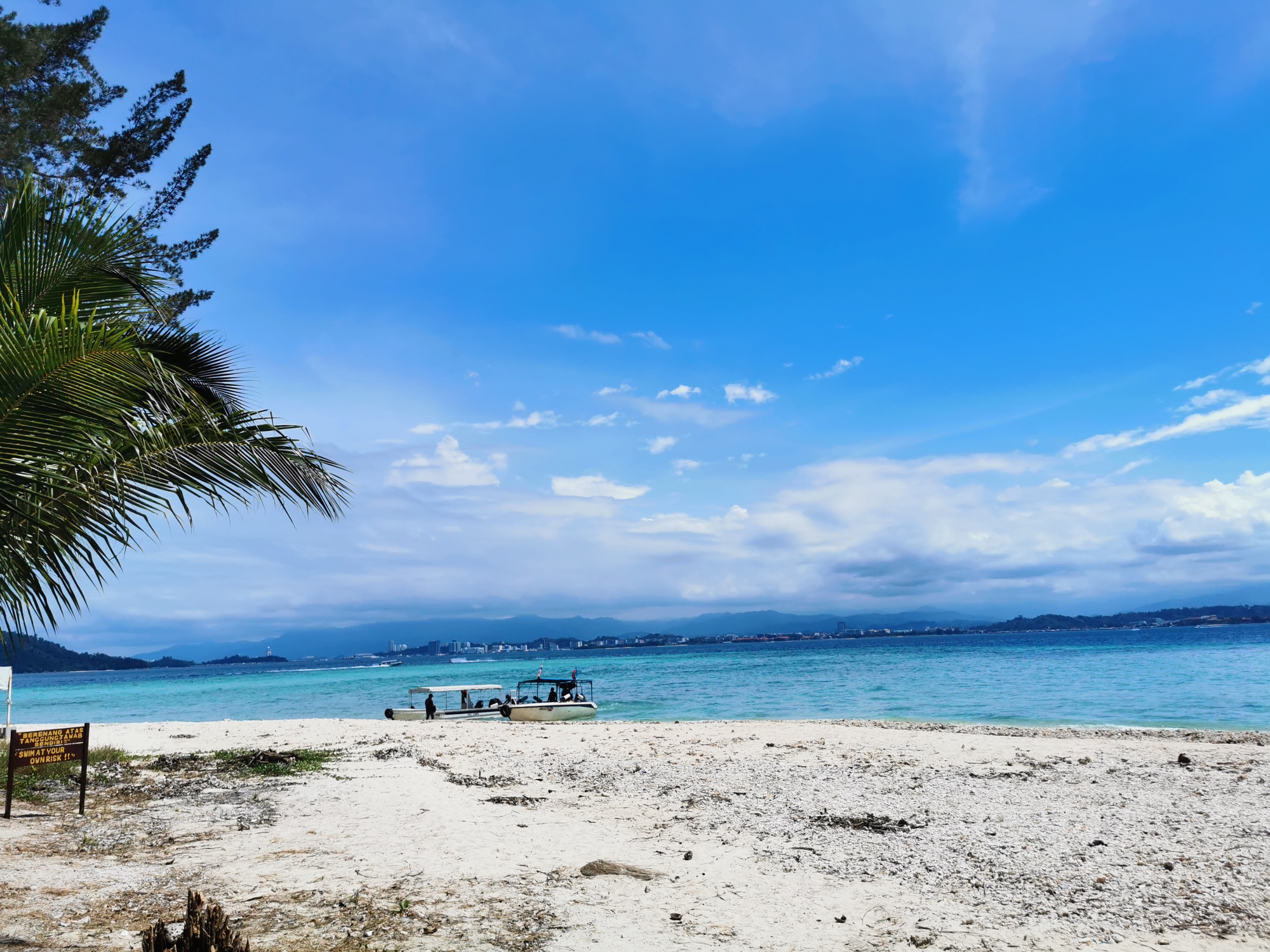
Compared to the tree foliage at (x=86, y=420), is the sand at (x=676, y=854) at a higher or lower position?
lower

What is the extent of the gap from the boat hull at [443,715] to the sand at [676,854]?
53.8 feet

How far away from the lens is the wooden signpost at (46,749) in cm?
866

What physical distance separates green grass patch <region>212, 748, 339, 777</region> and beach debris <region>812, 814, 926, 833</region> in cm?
849

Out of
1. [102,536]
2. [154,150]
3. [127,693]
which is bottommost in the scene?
[127,693]

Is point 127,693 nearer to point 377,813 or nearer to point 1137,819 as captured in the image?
point 377,813

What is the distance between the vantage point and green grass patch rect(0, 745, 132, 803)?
392 inches

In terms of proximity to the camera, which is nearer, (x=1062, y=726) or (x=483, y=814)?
(x=483, y=814)

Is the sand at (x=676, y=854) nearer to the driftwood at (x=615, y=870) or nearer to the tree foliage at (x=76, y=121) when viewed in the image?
the driftwood at (x=615, y=870)

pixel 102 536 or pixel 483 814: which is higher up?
pixel 102 536

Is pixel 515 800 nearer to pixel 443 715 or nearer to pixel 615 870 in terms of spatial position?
pixel 615 870

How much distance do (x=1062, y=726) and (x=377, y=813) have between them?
67.5ft

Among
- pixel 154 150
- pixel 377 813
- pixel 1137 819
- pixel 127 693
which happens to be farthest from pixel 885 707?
pixel 127 693

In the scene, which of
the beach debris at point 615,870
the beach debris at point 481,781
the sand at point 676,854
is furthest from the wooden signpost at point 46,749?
the beach debris at point 615,870

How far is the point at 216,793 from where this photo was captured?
10805 millimetres
